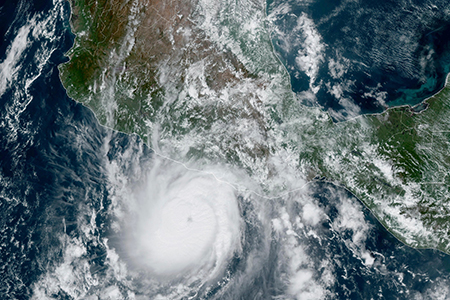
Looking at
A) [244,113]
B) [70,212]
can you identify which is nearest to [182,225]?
[70,212]

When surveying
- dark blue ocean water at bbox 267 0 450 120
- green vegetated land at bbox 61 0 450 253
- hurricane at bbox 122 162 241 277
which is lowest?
hurricane at bbox 122 162 241 277

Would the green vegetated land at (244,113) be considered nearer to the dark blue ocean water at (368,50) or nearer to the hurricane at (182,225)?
the dark blue ocean water at (368,50)

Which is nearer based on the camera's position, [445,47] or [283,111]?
[445,47]

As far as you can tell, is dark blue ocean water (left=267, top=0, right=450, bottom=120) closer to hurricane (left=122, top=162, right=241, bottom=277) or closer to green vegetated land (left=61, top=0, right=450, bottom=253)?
green vegetated land (left=61, top=0, right=450, bottom=253)

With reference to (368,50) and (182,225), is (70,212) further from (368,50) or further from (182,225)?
(368,50)

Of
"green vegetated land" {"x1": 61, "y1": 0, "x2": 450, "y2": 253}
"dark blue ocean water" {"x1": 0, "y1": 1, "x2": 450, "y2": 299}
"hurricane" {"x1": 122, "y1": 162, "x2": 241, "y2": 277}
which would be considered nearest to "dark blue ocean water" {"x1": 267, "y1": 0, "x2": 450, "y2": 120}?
"green vegetated land" {"x1": 61, "y1": 0, "x2": 450, "y2": 253}

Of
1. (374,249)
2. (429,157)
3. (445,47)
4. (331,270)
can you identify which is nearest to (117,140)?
(331,270)

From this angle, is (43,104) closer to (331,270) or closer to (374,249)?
(331,270)
